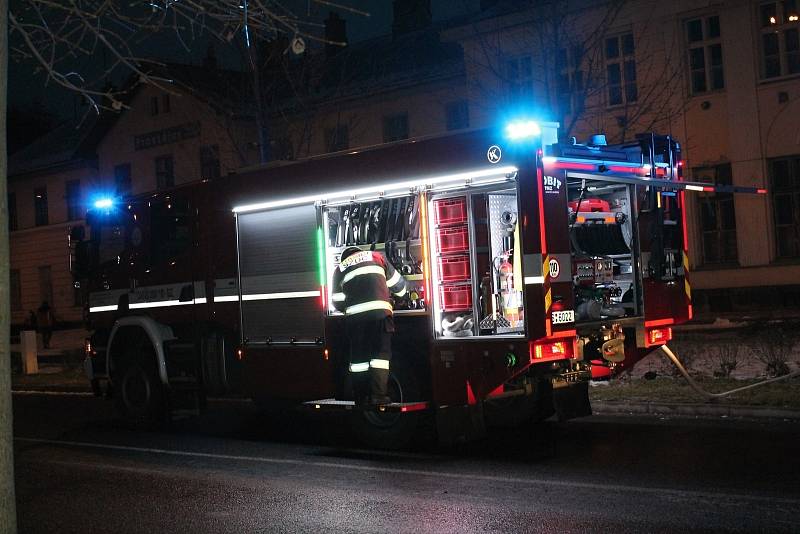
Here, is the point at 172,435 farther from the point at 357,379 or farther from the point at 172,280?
the point at 357,379

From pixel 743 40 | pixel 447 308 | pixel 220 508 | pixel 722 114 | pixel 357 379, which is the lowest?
pixel 220 508

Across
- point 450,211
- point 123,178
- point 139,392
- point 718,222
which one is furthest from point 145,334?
point 123,178

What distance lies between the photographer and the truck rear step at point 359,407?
9.39m

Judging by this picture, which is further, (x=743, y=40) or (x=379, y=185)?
(x=743, y=40)

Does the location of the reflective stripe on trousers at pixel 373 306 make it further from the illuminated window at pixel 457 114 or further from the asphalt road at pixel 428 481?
the illuminated window at pixel 457 114

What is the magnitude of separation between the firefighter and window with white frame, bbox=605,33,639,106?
15.9 m

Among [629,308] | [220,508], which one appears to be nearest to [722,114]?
[629,308]

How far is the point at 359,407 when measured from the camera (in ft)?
32.1

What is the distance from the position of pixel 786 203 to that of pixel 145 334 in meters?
15.8

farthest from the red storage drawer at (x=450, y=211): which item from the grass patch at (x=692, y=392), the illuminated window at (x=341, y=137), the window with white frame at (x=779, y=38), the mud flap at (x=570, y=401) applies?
the illuminated window at (x=341, y=137)

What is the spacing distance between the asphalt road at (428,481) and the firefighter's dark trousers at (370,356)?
599 mm

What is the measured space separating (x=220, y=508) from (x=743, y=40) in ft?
62.8

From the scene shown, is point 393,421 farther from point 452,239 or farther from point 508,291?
point 452,239

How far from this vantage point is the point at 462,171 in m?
9.19
